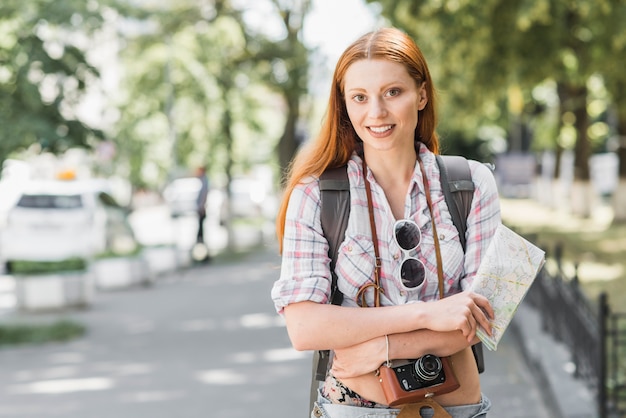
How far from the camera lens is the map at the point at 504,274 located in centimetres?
246

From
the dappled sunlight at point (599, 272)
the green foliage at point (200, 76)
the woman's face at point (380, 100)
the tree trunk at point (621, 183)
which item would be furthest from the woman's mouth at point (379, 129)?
the tree trunk at point (621, 183)

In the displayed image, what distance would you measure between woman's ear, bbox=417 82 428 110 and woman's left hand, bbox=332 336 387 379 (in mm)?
634

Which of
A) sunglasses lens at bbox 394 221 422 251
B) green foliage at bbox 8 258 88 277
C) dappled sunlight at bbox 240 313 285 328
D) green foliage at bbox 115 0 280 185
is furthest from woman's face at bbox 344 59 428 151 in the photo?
green foliage at bbox 115 0 280 185

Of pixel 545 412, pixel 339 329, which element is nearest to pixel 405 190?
pixel 339 329

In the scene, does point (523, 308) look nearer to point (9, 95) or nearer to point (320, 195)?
point (9, 95)

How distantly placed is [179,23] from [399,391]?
2661 centimetres

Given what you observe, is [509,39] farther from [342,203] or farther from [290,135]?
[342,203]

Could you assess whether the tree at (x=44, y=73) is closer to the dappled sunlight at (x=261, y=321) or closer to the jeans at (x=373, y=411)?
the dappled sunlight at (x=261, y=321)

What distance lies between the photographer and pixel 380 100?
2.56 meters

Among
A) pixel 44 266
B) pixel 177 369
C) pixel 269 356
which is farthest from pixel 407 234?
pixel 44 266

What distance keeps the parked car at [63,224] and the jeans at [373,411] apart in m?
15.8

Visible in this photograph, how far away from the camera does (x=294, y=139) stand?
2964 cm

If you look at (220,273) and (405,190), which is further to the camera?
(220,273)

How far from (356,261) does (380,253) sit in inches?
2.5
